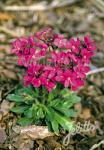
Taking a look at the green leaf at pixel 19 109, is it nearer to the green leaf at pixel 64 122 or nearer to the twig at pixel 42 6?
the green leaf at pixel 64 122

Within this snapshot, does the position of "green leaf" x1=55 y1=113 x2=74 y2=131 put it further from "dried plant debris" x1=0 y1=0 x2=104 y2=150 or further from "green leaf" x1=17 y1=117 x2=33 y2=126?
"green leaf" x1=17 y1=117 x2=33 y2=126

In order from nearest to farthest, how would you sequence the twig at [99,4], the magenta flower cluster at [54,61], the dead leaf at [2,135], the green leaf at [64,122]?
the magenta flower cluster at [54,61]
the dead leaf at [2,135]
the green leaf at [64,122]
the twig at [99,4]

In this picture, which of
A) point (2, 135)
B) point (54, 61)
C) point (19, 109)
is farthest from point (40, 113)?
point (54, 61)

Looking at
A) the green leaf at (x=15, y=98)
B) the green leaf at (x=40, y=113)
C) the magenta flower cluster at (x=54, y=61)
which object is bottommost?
the green leaf at (x=40, y=113)

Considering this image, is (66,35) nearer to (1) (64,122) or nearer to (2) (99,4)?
(2) (99,4)

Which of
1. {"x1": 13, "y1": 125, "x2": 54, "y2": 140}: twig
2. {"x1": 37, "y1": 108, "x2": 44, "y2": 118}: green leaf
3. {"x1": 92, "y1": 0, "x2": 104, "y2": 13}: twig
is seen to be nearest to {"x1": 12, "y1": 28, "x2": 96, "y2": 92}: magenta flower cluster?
{"x1": 37, "y1": 108, "x2": 44, "y2": 118}: green leaf

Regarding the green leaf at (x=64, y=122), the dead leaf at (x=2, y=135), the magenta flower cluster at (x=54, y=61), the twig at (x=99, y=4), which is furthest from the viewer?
the twig at (x=99, y=4)

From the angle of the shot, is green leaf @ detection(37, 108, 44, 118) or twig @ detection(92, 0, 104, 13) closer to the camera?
green leaf @ detection(37, 108, 44, 118)

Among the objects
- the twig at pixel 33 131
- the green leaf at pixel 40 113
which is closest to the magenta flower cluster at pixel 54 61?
the green leaf at pixel 40 113

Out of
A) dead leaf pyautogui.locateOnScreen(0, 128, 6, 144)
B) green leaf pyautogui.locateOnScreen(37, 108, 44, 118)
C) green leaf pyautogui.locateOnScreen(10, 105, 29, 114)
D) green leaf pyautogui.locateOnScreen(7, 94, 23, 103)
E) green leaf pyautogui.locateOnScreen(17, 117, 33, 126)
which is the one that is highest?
green leaf pyautogui.locateOnScreen(7, 94, 23, 103)

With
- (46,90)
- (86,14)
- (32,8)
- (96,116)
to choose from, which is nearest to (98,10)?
(86,14)
